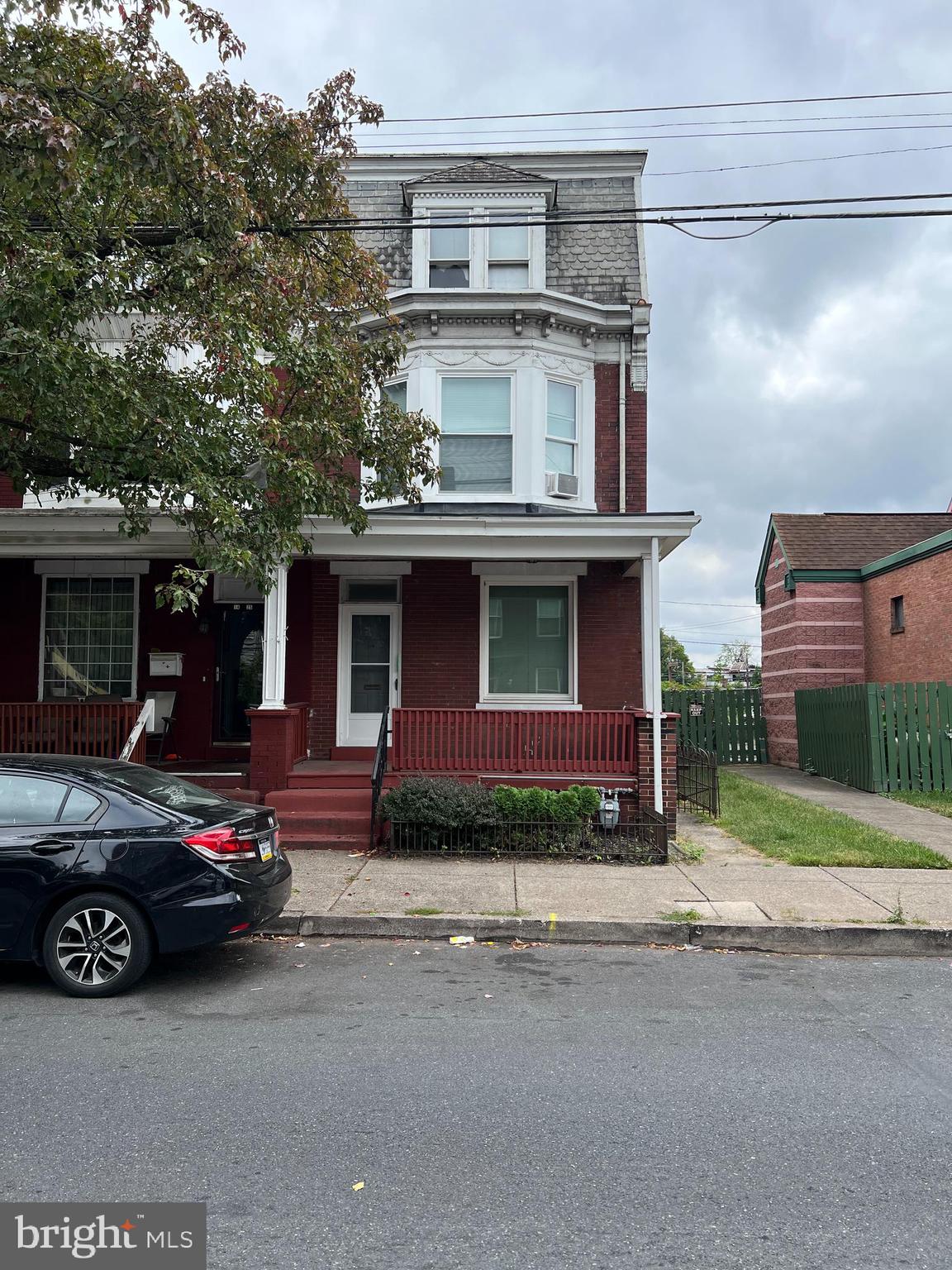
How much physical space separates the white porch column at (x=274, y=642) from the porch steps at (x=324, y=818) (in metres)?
1.14

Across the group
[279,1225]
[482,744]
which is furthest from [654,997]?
[482,744]

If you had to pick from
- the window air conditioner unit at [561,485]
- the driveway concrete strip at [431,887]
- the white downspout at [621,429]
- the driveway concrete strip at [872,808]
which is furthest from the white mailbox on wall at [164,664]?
the driveway concrete strip at [872,808]

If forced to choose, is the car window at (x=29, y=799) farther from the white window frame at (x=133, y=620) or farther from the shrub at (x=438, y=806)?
→ the white window frame at (x=133, y=620)

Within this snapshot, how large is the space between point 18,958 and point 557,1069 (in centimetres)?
355

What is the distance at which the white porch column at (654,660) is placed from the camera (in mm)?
10719

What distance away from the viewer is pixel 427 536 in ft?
37.3

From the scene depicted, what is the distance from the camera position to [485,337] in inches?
535

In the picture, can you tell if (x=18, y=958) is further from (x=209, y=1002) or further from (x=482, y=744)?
(x=482, y=744)

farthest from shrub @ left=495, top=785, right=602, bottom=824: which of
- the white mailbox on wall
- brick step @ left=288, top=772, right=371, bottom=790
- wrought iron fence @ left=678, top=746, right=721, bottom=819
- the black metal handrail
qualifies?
the white mailbox on wall

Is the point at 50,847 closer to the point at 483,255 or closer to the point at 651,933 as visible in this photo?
the point at 651,933

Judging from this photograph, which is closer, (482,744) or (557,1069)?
(557,1069)

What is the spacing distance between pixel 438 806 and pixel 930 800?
8.56 metres

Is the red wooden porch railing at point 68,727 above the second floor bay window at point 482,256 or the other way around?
the other way around

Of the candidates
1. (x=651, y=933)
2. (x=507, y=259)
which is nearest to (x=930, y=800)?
(x=651, y=933)
